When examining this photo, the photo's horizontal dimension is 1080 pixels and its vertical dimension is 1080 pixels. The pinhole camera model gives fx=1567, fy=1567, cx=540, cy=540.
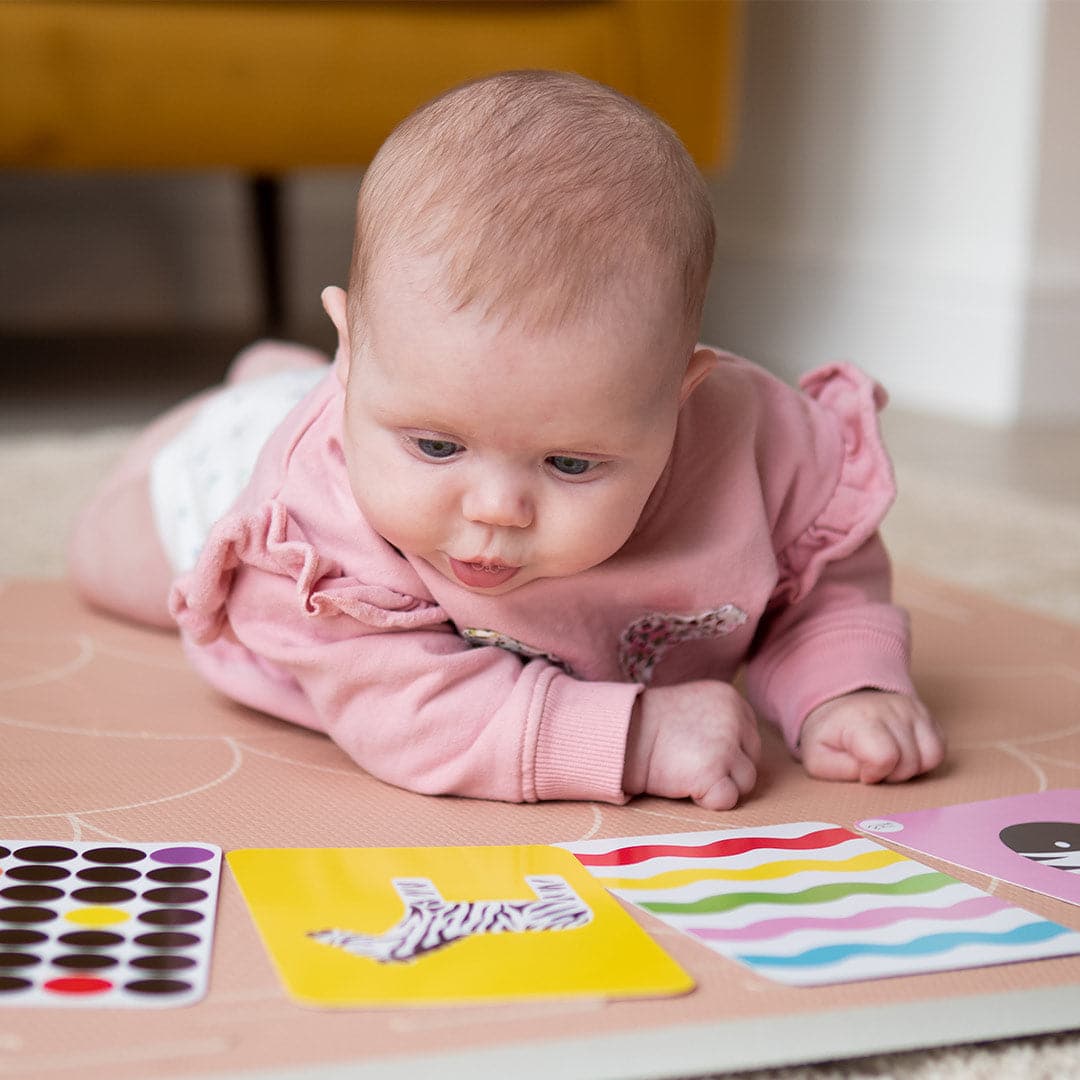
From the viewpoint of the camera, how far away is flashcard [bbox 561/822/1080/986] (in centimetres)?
60

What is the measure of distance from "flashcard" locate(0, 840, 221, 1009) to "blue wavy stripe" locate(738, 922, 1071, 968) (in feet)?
0.70

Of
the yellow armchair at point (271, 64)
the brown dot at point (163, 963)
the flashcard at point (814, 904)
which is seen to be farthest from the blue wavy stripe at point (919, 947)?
the yellow armchair at point (271, 64)

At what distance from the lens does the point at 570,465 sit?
A: 71 centimetres

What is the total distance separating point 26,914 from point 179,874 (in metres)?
0.07

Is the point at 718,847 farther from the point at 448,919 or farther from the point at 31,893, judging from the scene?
the point at 31,893

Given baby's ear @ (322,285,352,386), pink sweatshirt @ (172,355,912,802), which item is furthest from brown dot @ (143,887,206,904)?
baby's ear @ (322,285,352,386)

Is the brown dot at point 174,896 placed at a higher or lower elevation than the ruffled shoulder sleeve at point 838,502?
lower

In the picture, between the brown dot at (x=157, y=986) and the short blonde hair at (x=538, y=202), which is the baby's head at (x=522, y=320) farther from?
the brown dot at (x=157, y=986)

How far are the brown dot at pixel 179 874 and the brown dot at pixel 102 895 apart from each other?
22 millimetres

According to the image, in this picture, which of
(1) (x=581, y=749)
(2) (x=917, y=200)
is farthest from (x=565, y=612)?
(2) (x=917, y=200)

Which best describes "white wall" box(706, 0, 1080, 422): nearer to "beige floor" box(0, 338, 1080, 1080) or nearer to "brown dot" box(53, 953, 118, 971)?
"beige floor" box(0, 338, 1080, 1080)

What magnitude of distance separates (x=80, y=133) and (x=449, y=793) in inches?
49.8

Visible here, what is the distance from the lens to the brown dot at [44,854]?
2.20 feet

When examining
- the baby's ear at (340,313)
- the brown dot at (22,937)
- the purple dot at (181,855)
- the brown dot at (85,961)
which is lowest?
the purple dot at (181,855)
